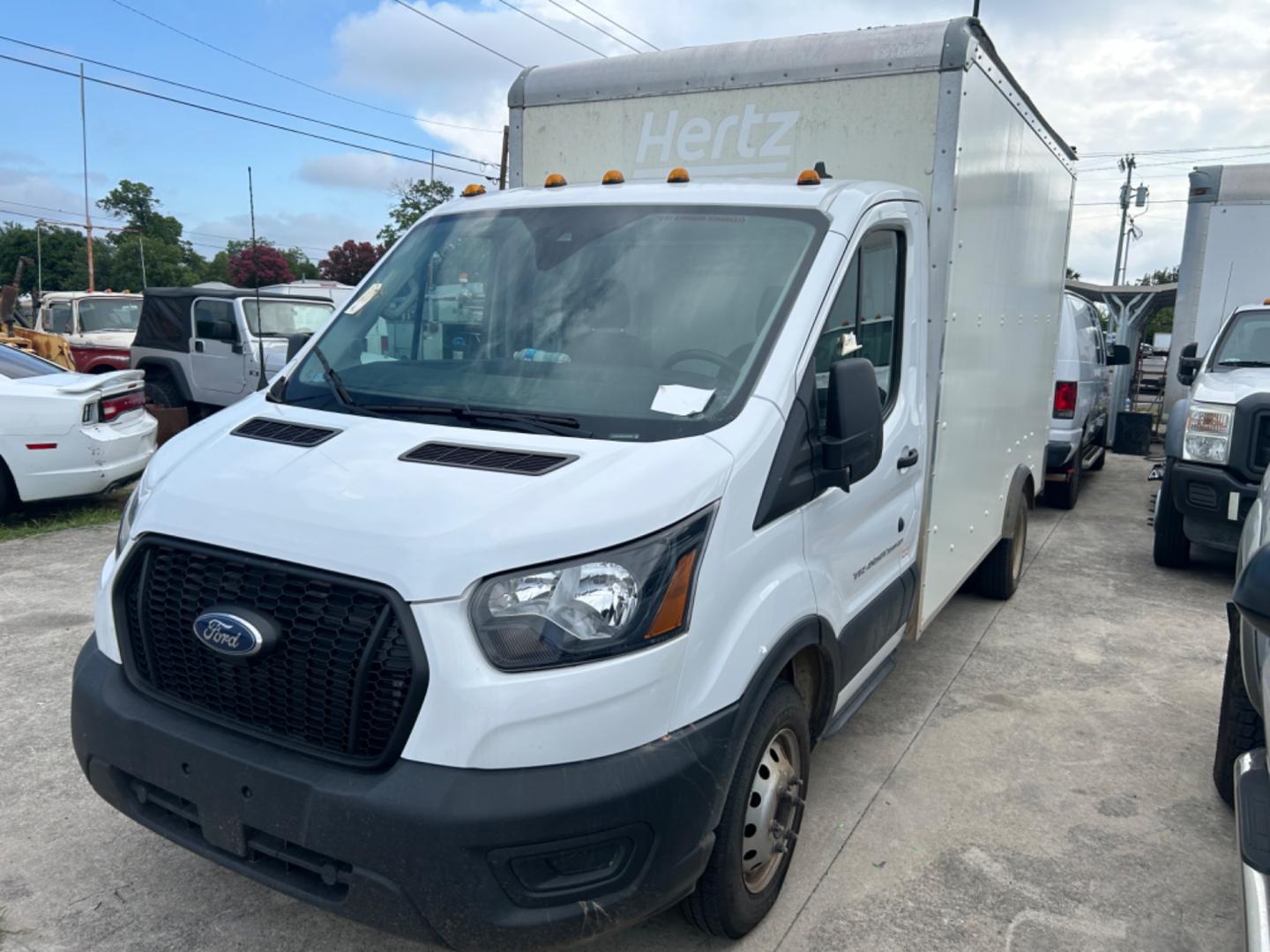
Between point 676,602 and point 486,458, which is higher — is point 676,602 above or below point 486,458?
below

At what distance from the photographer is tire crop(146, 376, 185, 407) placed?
1294 centimetres

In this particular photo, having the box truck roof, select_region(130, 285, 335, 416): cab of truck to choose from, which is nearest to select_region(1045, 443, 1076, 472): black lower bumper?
the box truck roof

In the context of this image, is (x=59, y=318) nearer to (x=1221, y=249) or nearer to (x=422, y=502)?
(x=1221, y=249)

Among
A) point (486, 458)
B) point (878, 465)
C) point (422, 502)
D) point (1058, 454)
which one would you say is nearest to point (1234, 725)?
point (878, 465)

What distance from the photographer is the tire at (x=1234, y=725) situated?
11.6 ft

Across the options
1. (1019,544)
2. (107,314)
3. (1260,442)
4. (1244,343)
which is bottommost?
(1019,544)

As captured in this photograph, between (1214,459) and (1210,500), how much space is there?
0.27 meters

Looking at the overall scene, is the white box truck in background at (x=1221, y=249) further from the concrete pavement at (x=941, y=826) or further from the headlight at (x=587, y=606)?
the headlight at (x=587, y=606)

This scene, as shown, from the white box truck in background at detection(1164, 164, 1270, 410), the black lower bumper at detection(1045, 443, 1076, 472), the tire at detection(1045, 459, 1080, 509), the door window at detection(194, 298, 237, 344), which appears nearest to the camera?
the black lower bumper at detection(1045, 443, 1076, 472)

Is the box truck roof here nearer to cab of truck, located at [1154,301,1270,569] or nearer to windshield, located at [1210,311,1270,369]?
cab of truck, located at [1154,301,1270,569]

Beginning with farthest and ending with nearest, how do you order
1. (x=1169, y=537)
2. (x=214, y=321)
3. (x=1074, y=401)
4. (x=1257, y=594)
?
(x=214, y=321), (x=1074, y=401), (x=1169, y=537), (x=1257, y=594)

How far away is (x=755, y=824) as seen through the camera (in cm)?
287

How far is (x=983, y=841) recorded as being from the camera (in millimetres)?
3564

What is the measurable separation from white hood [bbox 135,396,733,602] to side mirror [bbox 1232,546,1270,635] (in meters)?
1.15
